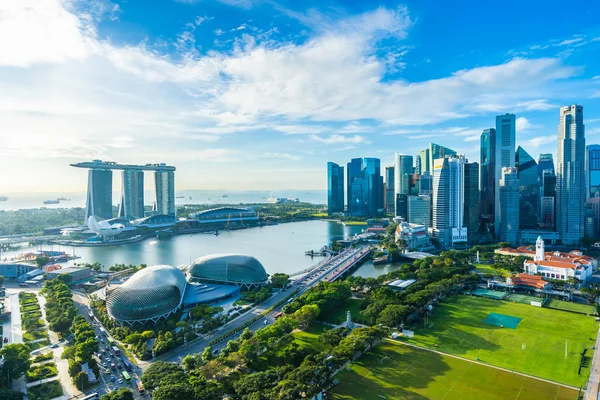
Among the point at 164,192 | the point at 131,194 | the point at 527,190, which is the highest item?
the point at 527,190

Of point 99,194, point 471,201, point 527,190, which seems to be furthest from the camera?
point 99,194

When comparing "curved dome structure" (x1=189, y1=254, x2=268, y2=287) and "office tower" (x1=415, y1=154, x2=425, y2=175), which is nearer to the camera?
"curved dome structure" (x1=189, y1=254, x2=268, y2=287)

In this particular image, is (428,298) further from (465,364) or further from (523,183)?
(523,183)

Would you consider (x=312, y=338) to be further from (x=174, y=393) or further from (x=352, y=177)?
(x=352, y=177)

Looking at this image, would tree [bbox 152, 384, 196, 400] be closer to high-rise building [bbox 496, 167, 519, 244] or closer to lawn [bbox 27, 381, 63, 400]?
lawn [bbox 27, 381, 63, 400]

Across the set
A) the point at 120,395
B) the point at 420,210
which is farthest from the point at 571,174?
the point at 120,395

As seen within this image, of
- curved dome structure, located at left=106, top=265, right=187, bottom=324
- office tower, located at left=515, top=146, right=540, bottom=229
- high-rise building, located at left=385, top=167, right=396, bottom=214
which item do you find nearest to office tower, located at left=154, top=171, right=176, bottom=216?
high-rise building, located at left=385, top=167, right=396, bottom=214

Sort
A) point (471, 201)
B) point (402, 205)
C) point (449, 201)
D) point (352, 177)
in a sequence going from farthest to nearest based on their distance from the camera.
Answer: point (352, 177), point (402, 205), point (471, 201), point (449, 201)
